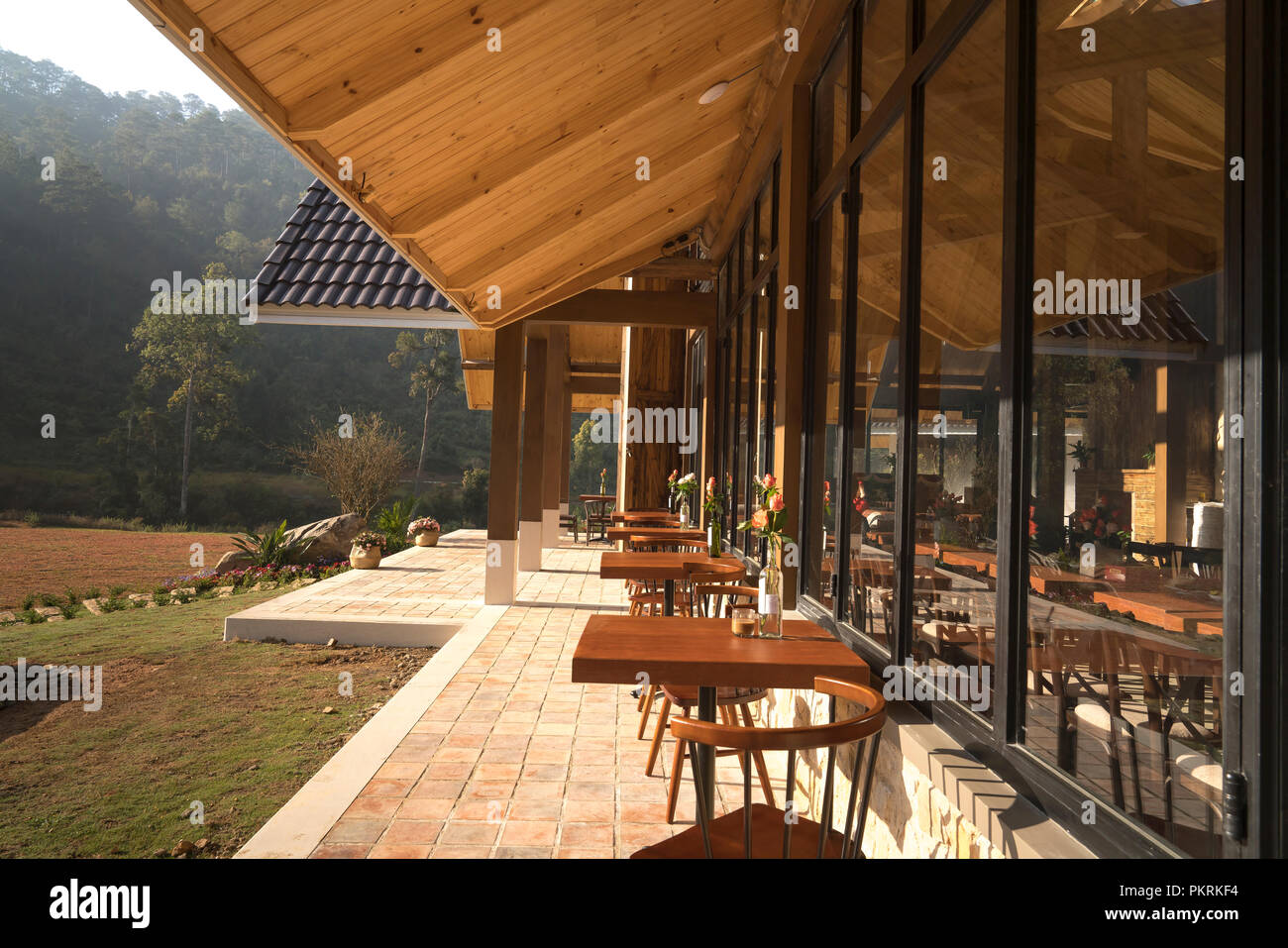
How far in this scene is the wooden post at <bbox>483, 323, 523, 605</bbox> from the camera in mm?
8188

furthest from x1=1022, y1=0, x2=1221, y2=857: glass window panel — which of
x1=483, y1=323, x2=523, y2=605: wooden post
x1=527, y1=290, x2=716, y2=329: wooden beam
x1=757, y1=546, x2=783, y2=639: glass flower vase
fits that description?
x1=527, y1=290, x2=716, y2=329: wooden beam

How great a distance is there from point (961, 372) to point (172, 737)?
4856 mm

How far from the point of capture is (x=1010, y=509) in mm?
1833

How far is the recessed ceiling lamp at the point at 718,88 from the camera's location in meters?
5.09

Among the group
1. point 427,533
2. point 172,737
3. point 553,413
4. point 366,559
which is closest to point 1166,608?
point 172,737

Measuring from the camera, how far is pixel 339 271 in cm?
762

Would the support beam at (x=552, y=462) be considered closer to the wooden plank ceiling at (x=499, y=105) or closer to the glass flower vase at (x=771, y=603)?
the wooden plank ceiling at (x=499, y=105)

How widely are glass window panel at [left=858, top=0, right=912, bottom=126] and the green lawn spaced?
3.77 meters

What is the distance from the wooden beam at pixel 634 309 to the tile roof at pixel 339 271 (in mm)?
1482

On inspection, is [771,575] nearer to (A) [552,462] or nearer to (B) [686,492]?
(B) [686,492]

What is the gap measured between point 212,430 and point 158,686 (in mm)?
25789

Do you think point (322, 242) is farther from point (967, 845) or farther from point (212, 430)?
point (212, 430)

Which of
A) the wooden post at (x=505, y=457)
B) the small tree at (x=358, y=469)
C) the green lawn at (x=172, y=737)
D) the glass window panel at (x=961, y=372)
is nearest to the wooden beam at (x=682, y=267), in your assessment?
the wooden post at (x=505, y=457)

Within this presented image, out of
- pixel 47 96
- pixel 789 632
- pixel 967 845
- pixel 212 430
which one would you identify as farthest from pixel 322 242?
pixel 47 96
